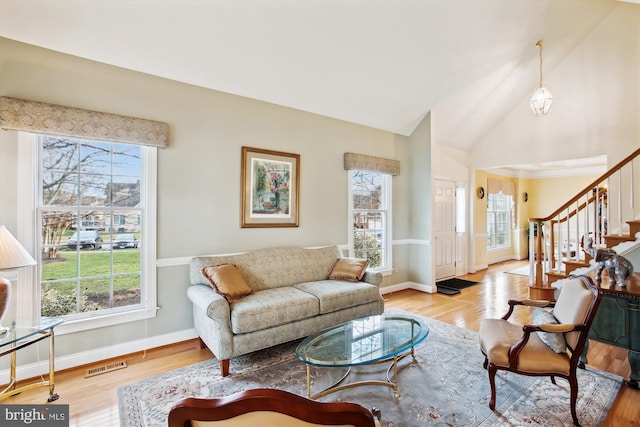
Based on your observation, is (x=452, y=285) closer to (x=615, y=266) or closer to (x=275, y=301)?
(x=615, y=266)

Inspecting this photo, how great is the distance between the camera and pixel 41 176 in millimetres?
2621

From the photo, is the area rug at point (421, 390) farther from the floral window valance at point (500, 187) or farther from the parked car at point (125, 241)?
the floral window valance at point (500, 187)

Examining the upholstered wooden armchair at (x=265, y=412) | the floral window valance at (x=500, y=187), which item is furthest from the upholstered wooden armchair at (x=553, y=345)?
the floral window valance at (x=500, y=187)

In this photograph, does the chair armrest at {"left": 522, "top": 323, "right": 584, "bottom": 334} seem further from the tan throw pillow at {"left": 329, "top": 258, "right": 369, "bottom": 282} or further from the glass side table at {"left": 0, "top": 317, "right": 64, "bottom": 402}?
the glass side table at {"left": 0, "top": 317, "right": 64, "bottom": 402}

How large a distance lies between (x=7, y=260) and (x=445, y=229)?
6.34 meters

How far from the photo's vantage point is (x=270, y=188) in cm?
384

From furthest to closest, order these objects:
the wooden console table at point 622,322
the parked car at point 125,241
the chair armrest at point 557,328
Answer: the parked car at point 125,241 < the wooden console table at point 622,322 < the chair armrest at point 557,328

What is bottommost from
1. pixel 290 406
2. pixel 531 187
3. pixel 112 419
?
pixel 112 419

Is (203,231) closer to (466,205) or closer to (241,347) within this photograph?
(241,347)

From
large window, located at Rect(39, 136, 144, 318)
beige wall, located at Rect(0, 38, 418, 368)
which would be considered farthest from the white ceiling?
large window, located at Rect(39, 136, 144, 318)

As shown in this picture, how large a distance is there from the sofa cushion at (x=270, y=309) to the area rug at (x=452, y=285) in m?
3.12

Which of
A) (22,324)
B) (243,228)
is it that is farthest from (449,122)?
(22,324)

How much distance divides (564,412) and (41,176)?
179 inches

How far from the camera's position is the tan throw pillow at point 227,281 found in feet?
9.30
